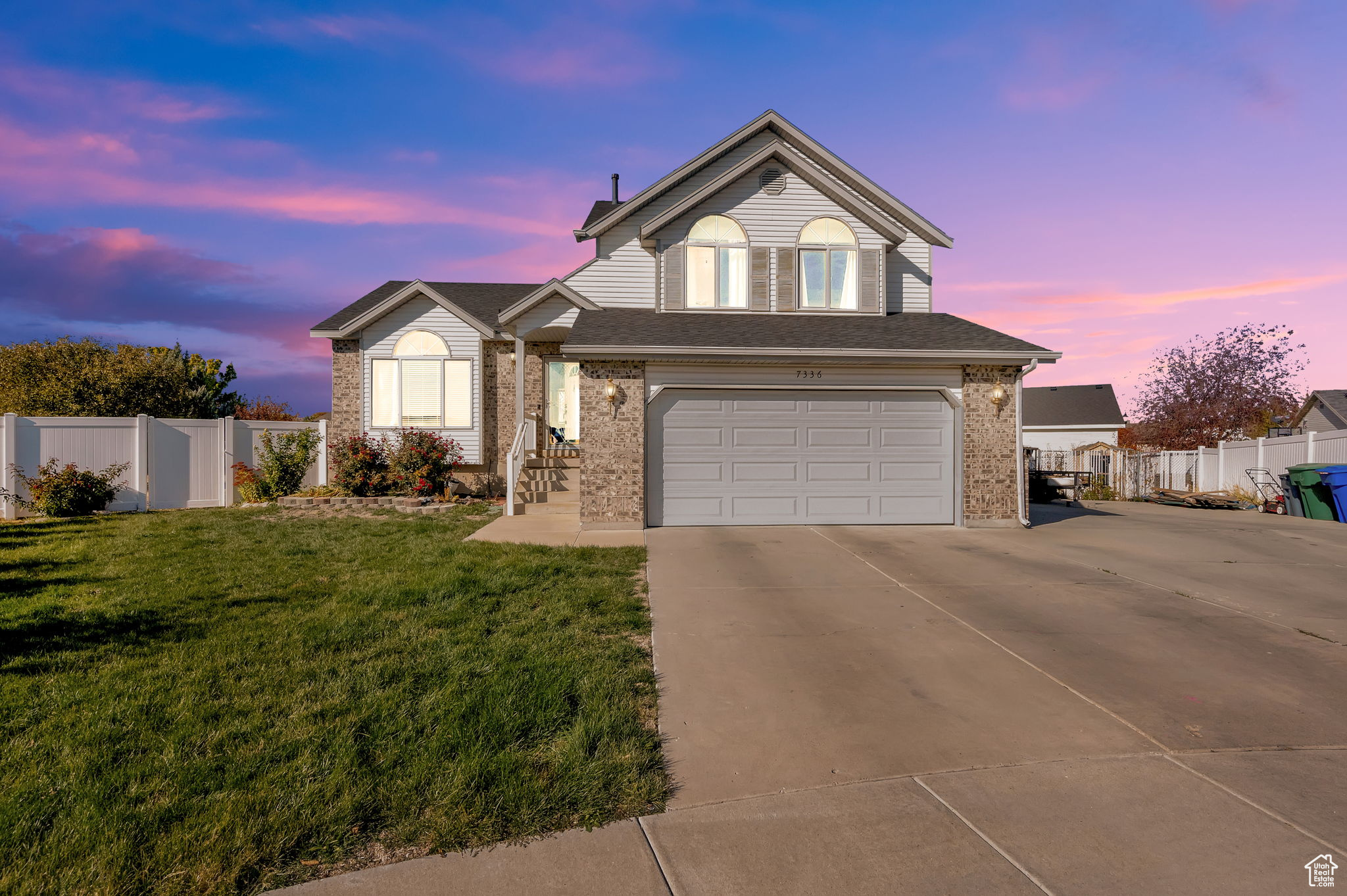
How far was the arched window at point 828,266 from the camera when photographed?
14117 millimetres

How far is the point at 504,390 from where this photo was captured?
17.1 meters

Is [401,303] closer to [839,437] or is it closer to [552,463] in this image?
[552,463]

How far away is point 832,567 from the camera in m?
8.46

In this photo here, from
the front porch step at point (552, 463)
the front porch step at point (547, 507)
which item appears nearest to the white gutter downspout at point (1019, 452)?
the front porch step at point (547, 507)

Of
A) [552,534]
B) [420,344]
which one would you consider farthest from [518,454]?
[420,344]

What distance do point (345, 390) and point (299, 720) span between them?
14423 mm

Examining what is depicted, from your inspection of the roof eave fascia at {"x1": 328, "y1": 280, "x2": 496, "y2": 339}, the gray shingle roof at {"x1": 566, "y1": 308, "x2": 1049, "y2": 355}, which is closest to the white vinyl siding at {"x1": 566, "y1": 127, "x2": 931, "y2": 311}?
the gray shingle roof at {"x1": 566, "y1": 308, "x2": 1049, "y2": 355}

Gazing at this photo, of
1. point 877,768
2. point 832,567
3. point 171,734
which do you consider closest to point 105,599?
point 171,734

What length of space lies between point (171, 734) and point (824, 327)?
1169 cm

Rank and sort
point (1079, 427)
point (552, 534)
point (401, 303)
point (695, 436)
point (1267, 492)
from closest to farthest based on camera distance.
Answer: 1. point (552, 534)
2. point (695, 436)
3. point (401, 303)
4. point (1267, 492)
5. point (1079, 427)

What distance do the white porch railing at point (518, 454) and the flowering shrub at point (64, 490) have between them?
7.89m

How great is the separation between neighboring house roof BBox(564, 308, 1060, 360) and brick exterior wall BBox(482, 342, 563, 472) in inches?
145

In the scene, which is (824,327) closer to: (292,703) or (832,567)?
(832,567)

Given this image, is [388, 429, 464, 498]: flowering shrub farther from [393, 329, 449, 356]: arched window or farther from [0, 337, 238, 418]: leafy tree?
[0, 337, 238, 418]: leafy tree
